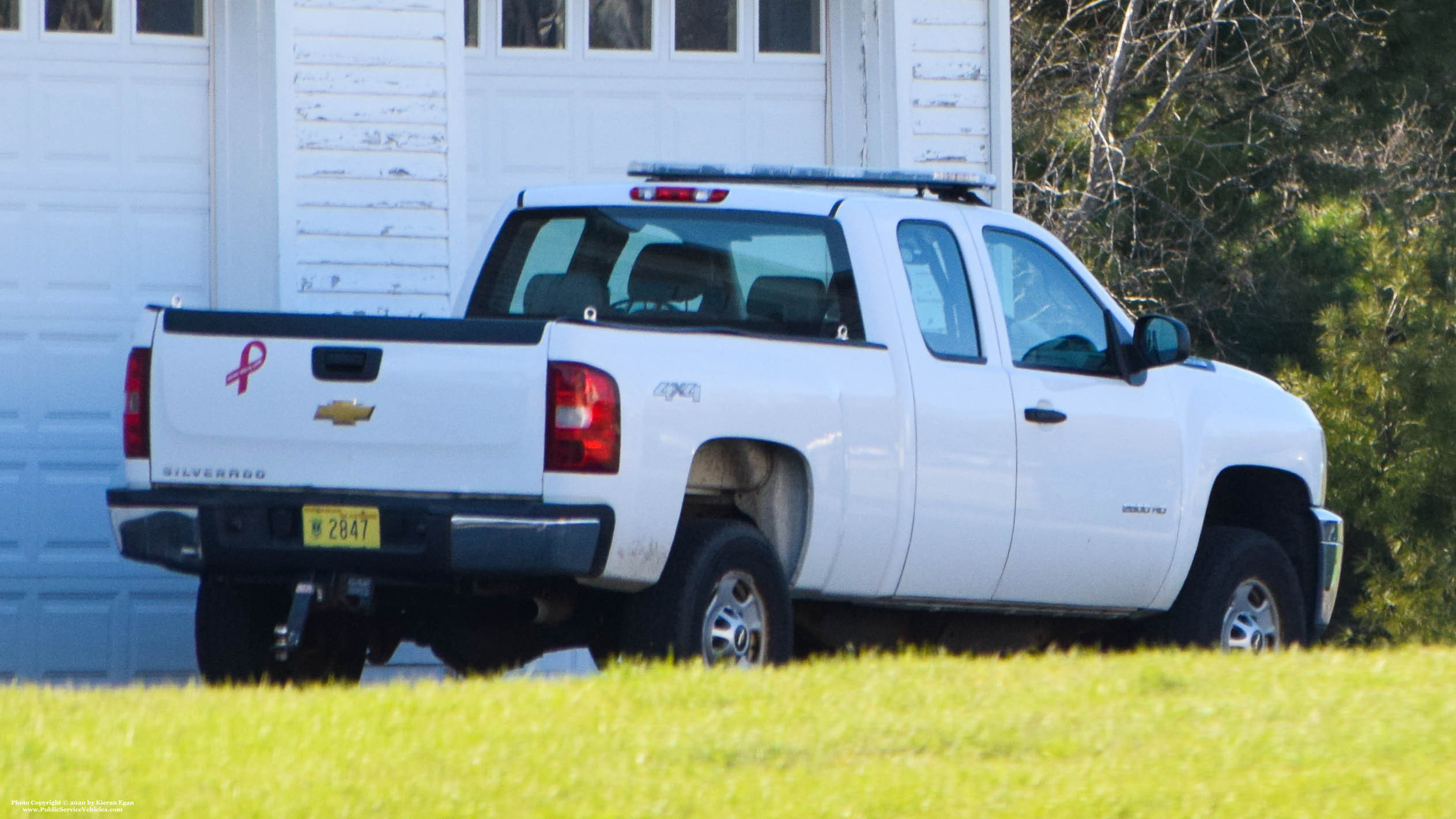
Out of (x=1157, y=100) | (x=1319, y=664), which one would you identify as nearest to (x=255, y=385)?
(x=1319, y=664)

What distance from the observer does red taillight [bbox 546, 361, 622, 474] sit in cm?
648

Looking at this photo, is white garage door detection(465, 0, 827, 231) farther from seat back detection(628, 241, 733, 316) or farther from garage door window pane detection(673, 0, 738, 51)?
seat back detection(628, 241, 733, 316)

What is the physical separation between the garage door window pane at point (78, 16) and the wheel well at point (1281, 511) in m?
5.40

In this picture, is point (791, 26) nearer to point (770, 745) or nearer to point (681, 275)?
point (681, 275)

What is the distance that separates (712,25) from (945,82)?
1.23 metres

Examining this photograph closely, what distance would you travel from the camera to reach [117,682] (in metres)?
10.2

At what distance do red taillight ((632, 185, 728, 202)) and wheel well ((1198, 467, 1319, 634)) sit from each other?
2552 mm

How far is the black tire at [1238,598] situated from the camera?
28.3 feet

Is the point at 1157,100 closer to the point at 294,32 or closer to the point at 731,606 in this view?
the point at 294,32

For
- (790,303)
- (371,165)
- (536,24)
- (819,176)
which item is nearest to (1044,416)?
(790,303)

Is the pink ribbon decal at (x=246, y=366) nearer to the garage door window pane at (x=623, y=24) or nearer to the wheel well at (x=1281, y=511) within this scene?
the wheel well at (x=1281, y=511)

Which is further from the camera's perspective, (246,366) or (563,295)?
(563,295)

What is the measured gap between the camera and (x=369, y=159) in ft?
33.2

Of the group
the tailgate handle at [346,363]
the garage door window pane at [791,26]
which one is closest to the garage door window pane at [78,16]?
the garage door window pane at [791,26]
